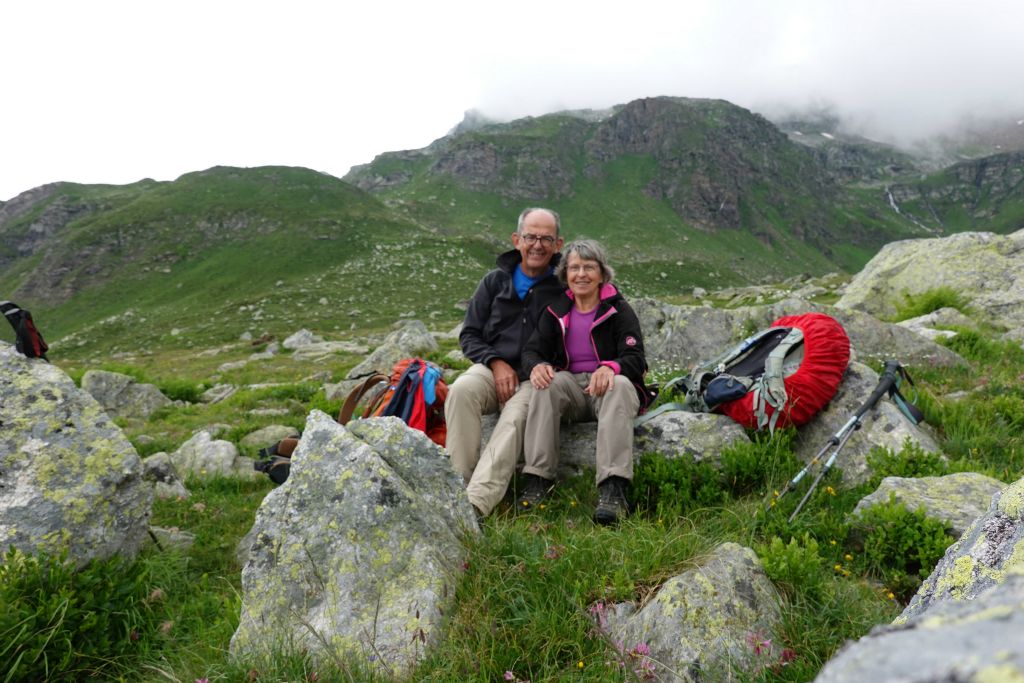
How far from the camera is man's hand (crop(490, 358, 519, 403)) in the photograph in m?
6.52

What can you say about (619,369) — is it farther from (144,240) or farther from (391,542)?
(144,240)

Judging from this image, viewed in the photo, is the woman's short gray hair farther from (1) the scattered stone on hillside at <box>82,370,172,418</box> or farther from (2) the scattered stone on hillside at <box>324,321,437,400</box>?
(1) the scattered stone on hillside at <box>82,370,172,418</box>

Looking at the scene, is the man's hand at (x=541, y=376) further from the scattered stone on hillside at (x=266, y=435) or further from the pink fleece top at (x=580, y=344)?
the scattered stone on hillside at (x=266, y=435)

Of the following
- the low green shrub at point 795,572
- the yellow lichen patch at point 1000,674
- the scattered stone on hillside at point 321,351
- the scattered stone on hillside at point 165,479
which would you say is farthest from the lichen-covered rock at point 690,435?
the scattered stone on hillside at point 321,351

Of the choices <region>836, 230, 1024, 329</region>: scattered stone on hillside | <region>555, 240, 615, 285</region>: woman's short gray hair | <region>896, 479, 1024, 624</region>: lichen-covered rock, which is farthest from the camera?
<region>836, 230, 1024, 329</region>: scattered stone on hillside

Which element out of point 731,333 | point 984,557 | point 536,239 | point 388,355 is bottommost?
point 388,355

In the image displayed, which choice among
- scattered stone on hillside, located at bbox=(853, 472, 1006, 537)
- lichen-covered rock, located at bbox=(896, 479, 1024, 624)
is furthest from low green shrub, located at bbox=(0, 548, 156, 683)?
scattered stone on hillside, located at bbox=(853, 472, 1006, 537)

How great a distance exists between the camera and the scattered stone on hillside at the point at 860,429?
18.2 feet

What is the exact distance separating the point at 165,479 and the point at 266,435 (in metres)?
2.76

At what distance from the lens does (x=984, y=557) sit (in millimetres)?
2102

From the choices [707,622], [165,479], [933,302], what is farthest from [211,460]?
[933,302]

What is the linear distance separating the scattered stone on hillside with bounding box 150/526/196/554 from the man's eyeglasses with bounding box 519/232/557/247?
16.8ft

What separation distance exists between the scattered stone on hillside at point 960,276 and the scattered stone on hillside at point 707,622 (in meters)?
13.4

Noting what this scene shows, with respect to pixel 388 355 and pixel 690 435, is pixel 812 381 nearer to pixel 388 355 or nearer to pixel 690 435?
pixel 690 435
